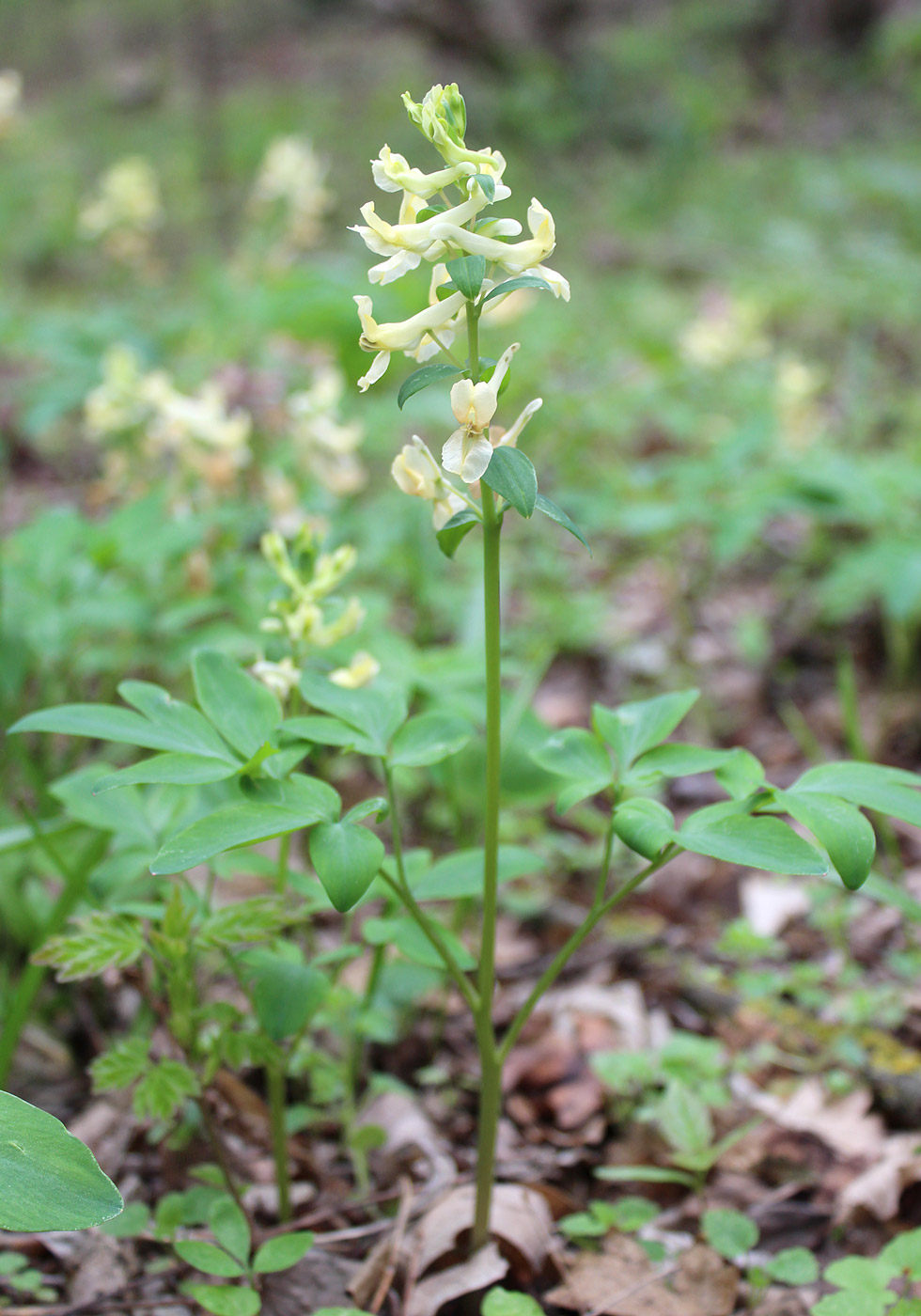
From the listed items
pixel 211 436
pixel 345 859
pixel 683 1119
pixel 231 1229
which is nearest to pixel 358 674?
pixel 345 859

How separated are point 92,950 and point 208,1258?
0.33m

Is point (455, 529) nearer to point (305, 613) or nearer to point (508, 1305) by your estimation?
point (305, 613)

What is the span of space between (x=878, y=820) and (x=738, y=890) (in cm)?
31

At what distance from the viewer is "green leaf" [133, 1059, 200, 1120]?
2.91ft

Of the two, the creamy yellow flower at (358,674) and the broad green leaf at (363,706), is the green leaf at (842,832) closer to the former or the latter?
the broad green leaf at (363,706)

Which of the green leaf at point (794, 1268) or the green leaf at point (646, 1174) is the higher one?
the green leaf at point (794, 1268)

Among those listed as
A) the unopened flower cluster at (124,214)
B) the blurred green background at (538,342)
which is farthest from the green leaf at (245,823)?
the unopened flower cluster at (124,214)

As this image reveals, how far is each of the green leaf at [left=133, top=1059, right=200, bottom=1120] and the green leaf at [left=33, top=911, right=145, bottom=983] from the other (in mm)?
121

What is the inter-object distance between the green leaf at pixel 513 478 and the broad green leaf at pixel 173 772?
35 cm

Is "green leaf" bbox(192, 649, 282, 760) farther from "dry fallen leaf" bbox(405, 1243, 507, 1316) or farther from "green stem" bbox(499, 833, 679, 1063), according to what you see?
"dry fallen leaf" bbox(405, 1243, 507, 1316)

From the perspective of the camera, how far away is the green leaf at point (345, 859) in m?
0.72

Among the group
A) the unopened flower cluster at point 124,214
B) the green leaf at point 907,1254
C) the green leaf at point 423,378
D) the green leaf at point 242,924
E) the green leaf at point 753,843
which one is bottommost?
the green leaf at point 907,1254

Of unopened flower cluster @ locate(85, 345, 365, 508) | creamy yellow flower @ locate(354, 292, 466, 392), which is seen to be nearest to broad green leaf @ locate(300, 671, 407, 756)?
creamy yellow flower @ locate(354, 292, 466, 392)

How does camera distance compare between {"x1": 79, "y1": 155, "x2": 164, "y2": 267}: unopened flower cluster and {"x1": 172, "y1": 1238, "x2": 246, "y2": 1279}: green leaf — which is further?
{"x1": 79, "y1": 155, "x2": 164, "y2": 267}: unopened flower cluster
